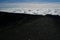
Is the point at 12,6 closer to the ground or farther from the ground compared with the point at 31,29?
farther from the ground

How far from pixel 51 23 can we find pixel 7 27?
0.59 m

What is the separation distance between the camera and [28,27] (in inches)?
55.4

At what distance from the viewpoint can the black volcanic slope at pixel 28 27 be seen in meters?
1.28

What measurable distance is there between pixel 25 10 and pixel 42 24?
0.29 m

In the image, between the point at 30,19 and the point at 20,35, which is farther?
the point at 30,19

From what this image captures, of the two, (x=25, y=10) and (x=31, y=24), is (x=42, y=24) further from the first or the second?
(x=25, y=10)

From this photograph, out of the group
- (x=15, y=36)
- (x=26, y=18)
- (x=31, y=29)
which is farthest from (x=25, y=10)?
(x=15, y=36)

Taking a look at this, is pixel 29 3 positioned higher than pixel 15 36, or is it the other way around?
pixel 29 3

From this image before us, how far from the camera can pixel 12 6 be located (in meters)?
1.49

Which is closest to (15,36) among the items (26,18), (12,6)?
(26,18)

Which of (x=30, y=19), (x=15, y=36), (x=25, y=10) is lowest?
(x=15, y=36)

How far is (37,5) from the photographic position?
1452 millimetres

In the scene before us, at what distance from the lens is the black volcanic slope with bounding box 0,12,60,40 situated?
128 centimetres

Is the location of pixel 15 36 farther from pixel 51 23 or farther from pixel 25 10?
pixel 51 23
